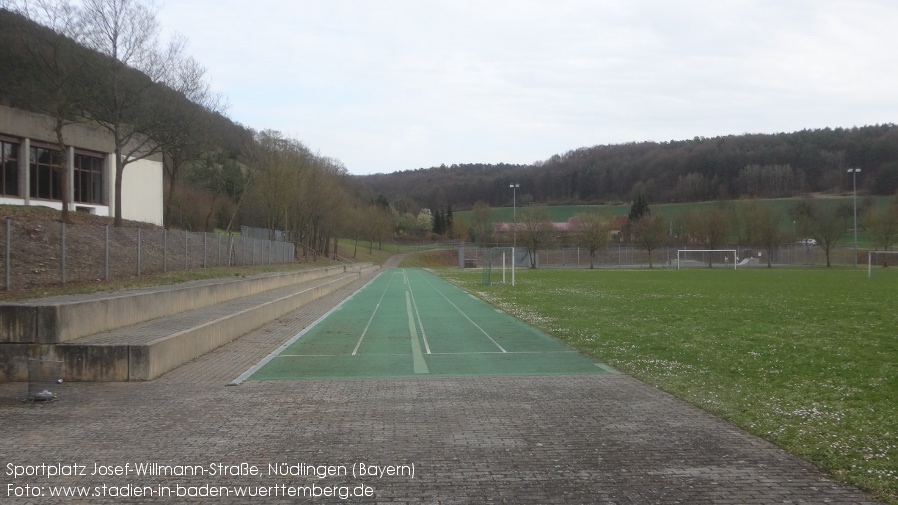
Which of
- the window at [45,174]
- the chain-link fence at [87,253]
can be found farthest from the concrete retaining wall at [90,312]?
the window at [45,174]

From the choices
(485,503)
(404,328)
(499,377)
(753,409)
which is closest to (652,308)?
(404,328)

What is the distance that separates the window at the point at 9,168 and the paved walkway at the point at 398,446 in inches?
1247

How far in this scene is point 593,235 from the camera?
9638cm

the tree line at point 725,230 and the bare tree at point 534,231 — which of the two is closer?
the tree line at point 725,230

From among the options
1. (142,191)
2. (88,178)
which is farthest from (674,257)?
(88,178)

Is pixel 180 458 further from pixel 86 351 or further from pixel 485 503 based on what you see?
pixel 86 351

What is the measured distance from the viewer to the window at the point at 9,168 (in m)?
36.6

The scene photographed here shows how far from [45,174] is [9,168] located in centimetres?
249

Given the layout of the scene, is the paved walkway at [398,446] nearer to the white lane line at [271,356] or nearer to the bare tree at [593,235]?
the white lane line at [271,356]

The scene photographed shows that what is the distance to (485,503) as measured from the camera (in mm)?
5484

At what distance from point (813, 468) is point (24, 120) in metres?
41.3

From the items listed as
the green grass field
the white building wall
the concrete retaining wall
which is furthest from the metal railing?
the concrete retaining wall

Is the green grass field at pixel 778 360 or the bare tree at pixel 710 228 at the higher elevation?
the bare tree at pixel 710 228

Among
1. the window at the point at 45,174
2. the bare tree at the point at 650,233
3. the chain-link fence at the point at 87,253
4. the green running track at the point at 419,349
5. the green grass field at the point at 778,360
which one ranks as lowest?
the green running track at the point at 419,349
